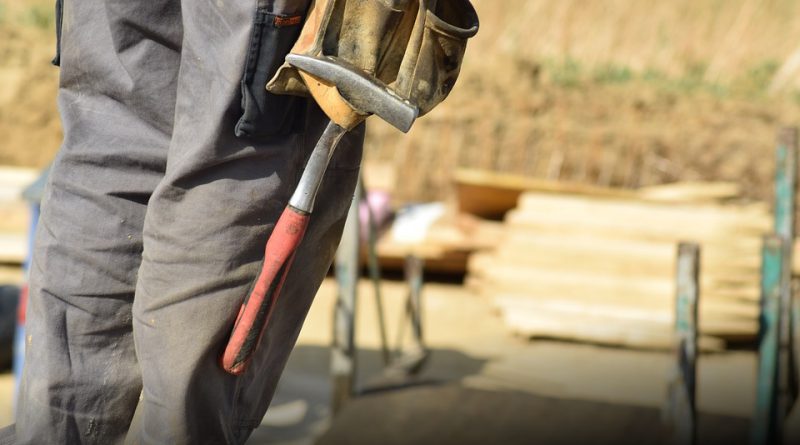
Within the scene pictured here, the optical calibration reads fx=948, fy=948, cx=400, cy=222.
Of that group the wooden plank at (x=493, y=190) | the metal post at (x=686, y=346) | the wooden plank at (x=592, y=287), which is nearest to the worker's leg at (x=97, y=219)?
the metal post at (x=686, y=346)

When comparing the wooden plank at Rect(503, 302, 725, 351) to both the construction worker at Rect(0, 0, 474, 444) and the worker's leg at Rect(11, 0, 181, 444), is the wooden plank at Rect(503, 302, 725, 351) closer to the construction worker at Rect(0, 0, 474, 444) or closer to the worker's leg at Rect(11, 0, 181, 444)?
the construction worker at Rect(0, 0, 474, 444)

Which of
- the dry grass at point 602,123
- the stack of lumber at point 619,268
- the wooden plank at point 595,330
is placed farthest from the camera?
the dry grass at point 602,123

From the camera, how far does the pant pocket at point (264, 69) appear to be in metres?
1.54

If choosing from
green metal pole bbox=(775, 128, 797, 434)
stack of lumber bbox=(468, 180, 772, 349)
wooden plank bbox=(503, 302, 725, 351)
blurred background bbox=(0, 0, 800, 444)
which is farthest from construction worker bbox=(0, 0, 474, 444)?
stack of lumber bbox=(468, 180, 772, 349)

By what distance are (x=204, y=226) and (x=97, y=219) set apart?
0.23 metres

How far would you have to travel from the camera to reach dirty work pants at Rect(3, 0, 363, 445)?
61.4 inches

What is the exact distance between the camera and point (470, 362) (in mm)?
6492

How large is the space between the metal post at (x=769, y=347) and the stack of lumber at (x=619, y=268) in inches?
118

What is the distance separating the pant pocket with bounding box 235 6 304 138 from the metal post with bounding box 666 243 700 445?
8.08 ft

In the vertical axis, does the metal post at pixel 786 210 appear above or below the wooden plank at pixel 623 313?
above

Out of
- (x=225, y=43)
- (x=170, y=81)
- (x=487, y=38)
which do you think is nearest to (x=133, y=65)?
(x=170, y=81)

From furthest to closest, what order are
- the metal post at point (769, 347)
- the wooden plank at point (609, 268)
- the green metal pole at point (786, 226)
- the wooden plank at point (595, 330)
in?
1. the wooden plank at point (609, 268)
2. the wooden plank at point (595, 330)
3. the green metal pole at point (786, 226)
4. the metal post at point (769, 347)

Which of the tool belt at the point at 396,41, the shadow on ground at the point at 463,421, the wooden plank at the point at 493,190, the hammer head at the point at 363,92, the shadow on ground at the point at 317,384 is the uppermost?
the tool belt at the point at 396,41

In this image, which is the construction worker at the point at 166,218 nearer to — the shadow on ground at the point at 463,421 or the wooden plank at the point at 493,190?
the shadow on ground at the point at 463,421
